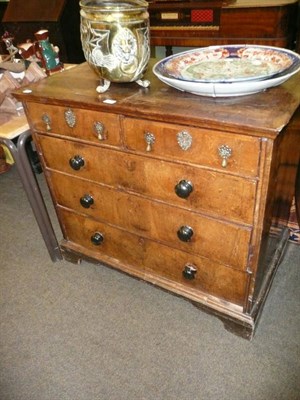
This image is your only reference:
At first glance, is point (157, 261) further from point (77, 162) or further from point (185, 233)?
point (77, 162)

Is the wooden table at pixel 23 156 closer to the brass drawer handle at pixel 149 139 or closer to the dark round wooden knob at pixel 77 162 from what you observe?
the dark round wooden knob at pixel 77 162

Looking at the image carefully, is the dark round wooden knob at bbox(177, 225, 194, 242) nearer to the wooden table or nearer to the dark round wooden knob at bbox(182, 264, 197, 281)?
the dark round wooden knob at bbox(182, 264, 197, 281)

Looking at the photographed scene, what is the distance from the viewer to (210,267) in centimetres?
118

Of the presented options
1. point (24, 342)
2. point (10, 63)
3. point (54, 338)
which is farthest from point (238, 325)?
point (10, 63)

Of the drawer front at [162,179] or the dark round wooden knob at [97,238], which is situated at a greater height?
the drawer front at [162,179]

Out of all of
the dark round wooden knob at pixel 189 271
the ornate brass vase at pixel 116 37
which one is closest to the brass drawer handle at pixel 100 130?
the ornate brass vase at pixel 116 37

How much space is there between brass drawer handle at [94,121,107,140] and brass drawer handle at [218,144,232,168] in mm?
401

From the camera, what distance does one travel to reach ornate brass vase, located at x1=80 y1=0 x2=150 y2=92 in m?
0.92

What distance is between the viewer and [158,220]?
119cm

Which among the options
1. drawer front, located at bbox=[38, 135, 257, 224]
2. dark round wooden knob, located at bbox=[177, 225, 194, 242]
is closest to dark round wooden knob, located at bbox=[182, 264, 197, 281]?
dark round wooden knob, located at bbox=[177, 225, 194, 242]

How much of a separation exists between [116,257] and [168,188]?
0.54 meters

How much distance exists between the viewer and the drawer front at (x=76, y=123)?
1049 mm

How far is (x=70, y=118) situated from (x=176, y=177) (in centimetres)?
42

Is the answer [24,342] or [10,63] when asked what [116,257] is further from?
[10,63]
